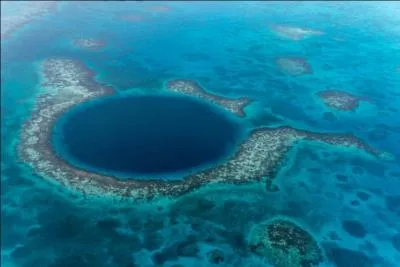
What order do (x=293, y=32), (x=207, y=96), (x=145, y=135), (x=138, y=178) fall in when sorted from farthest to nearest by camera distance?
1. (x=293, y=32)
2. (x=207, y=96)
3. (x=145, y=135)
4. (x=138, y=178)

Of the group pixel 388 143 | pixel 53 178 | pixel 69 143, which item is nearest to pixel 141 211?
pixel 53 178

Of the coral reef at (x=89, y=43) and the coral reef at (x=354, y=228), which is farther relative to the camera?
the coral reef at (x=89, y=43)

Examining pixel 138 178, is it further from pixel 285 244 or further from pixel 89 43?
pixel 89 43

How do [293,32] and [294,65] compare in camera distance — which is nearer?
[294,65]

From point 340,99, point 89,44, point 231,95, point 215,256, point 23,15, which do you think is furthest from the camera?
point 23,15

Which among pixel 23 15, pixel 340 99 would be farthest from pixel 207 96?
pixel 23 15

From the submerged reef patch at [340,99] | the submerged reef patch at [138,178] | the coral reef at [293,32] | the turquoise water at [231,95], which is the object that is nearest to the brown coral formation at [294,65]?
the turquoise water at [231,95]

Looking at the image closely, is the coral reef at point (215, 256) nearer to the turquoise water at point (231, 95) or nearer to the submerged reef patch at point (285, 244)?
the turquoise water at point (231, 95)
